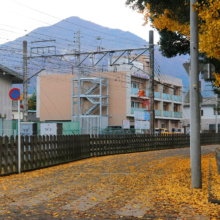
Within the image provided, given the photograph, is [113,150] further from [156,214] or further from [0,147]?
[156,214]

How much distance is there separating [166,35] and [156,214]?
47.4 feet

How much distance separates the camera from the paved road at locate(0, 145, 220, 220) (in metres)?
7.37

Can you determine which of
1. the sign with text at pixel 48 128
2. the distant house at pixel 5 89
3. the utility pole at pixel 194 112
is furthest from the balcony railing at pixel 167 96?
the utility pole at pixel 194 112

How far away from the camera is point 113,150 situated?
87.2 ft

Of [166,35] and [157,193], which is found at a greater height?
[166,35]

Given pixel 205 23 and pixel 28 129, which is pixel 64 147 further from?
pixel 205 23

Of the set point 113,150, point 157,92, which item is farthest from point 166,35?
point 157,92

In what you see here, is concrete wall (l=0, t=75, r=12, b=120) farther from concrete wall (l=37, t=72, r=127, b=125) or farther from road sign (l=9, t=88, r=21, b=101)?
concrete wall (l=37, t=72, r=127, b=125)

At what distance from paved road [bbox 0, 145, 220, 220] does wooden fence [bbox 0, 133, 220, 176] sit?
0.91 meters

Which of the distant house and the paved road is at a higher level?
the distant house

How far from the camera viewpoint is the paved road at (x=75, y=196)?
7371 mm

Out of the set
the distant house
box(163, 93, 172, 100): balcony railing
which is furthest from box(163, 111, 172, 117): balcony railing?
the distant house

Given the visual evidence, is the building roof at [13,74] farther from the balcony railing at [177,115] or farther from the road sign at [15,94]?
the balcony railing at [177,115]

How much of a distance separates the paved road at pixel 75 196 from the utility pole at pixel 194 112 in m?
1.35
